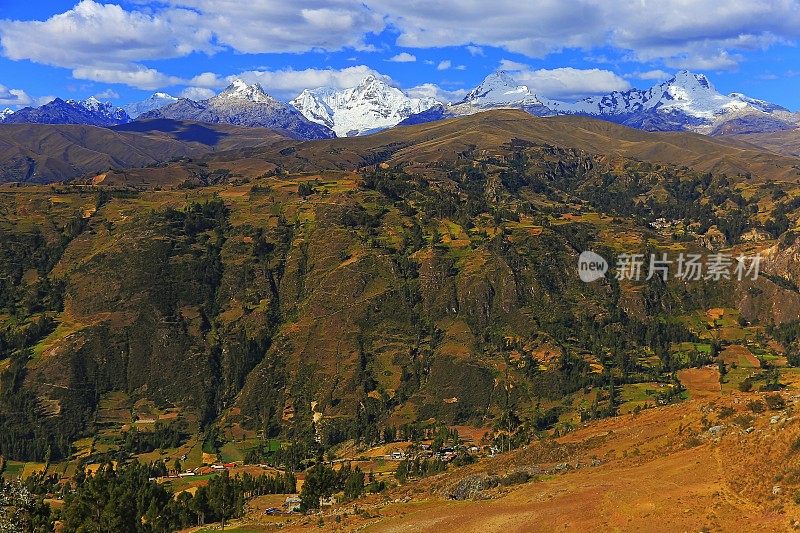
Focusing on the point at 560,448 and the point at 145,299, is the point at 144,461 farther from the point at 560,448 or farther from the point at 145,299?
the point at 560,448

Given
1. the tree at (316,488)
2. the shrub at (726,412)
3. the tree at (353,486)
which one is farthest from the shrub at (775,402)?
the tree at (316,488)

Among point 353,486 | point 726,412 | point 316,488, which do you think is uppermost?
point 726,412

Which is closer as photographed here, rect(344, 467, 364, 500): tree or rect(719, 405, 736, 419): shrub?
rect(719, 405, 736, 419): shrub

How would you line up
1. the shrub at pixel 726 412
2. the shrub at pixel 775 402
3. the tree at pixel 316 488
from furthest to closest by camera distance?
the tree at pixel 316 488, the shrub at pixel 726 412, the shrub at pixel 775 402

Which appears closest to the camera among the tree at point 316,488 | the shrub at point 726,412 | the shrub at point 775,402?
the shrub at point 775,402

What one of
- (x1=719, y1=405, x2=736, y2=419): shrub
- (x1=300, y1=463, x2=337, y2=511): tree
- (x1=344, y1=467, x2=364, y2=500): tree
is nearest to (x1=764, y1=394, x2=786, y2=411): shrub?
(x1=719, y1=405, x2=736, y2=419): shrub

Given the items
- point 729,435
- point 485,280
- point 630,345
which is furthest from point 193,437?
point 729,435

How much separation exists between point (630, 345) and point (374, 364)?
58838mm

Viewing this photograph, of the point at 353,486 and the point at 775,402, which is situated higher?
the point at 775,402

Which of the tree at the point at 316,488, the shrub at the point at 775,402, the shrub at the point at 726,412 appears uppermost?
the shrub at the point at 775,402

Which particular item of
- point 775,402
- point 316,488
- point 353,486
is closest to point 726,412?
point 775,402

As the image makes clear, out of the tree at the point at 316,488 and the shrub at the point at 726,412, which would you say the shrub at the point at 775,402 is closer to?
the shrub at the point at 726,412

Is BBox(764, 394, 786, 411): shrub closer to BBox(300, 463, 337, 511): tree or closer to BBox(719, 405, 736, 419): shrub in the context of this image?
BBox(719, 405, 736, 419): shrub

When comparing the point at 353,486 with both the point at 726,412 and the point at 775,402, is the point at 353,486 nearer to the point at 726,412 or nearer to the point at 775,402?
the point at 726,412
